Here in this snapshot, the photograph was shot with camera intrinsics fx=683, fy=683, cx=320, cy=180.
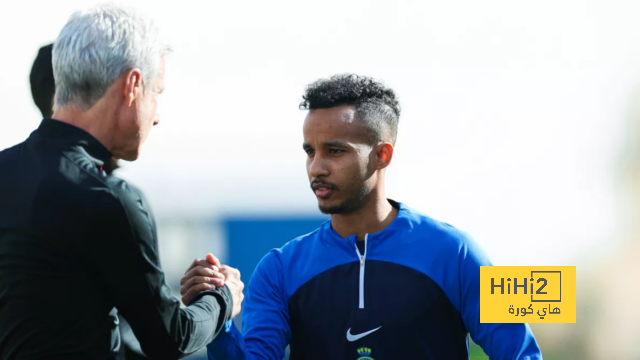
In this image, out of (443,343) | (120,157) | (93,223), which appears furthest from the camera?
(443,343)

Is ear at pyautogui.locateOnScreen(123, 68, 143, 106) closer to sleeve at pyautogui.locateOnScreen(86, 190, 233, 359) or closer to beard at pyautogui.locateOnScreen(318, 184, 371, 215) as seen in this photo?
sleeve at pyautogui.locateOnScreen(86, 190, 233, 359)

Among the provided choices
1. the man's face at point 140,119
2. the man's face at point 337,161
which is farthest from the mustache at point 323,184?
the man's face at point 140,119

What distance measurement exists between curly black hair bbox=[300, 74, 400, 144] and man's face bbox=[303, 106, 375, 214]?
54 mm

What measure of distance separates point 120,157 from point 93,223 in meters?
0.35

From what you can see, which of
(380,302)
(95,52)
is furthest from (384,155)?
(95,52)

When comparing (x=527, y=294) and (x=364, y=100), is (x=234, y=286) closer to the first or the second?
(x=364, y=100)

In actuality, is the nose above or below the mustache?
above

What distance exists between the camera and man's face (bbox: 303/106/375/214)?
119 inches

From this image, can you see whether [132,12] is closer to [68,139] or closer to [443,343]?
[68,139]

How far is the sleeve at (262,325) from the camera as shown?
2678mm

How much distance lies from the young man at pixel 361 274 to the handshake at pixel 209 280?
15.3 inches

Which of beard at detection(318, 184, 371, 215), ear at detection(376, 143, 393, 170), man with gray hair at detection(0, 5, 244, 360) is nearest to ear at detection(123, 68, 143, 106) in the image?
man with gray hair at detection(0, 5, 244, 360)

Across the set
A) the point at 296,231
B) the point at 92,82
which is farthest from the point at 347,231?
the point at 296,231

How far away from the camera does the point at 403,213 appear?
3188 millimetres
